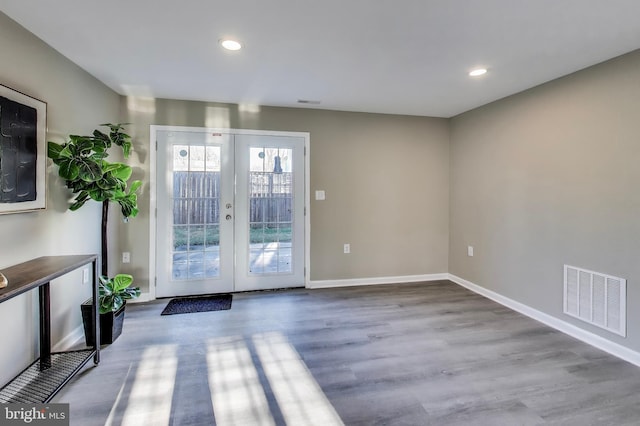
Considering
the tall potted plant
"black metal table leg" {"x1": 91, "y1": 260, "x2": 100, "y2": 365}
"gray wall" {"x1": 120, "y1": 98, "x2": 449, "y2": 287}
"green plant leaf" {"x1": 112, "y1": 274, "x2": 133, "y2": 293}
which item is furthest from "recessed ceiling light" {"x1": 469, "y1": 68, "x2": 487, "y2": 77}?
"green plant leaf" {"x1": 112, "y1": 274, "x2": 133, "y2": 293}

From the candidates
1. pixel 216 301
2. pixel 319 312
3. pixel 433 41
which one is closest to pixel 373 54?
pixel 433 41

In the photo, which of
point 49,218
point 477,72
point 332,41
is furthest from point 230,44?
point 477,72

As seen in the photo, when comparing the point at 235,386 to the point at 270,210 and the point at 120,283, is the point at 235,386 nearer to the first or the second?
the point at 120,283

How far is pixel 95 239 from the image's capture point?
9.57 feet

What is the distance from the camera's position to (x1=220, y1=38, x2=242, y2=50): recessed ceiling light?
7.15 feet

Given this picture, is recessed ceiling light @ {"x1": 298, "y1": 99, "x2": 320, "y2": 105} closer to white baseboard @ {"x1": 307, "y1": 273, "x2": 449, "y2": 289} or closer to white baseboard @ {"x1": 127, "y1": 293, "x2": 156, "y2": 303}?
white baseboard @ {"x1": 307, "y1": 273, "x2": 449, "y2": 289}

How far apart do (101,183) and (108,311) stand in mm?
1041

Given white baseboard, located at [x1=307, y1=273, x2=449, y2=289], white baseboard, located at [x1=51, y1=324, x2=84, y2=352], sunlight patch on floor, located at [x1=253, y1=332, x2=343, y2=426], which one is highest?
white baseboard, located at [x1=307, y1=273, x2=449, y2=289]

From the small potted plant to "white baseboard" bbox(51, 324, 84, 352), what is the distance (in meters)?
0.17

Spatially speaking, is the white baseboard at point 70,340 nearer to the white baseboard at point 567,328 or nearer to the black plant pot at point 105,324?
the black plant pot at point 105,324

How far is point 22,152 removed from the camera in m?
1.94

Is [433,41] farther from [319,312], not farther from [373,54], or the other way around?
[319,312]

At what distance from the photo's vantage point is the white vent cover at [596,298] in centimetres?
239

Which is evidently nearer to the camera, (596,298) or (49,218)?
(49,218)
